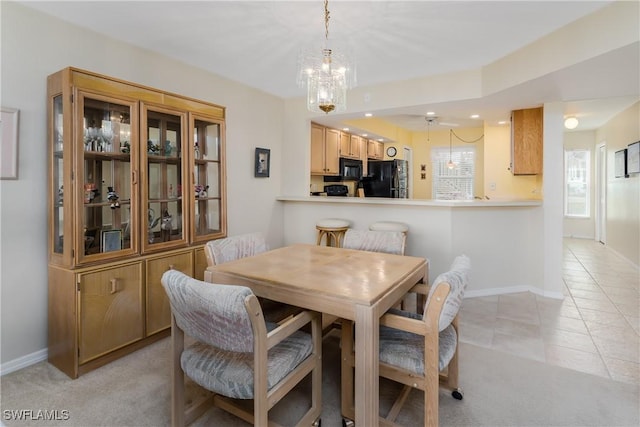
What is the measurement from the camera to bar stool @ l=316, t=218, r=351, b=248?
4008mm

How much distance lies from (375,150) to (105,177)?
213 inches

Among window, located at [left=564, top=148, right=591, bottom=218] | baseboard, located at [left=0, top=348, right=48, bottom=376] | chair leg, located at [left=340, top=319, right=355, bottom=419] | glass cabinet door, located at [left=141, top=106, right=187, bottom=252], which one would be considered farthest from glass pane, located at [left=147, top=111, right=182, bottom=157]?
window, located at [left=564, top=148, right=591, bottom=218]

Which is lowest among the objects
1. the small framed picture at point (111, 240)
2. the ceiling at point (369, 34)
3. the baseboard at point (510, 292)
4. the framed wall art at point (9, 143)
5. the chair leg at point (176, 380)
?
the baseboard at point (510, 292)

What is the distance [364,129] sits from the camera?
18.5 feet

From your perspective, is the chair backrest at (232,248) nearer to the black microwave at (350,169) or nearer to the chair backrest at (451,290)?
the chair backrest at (451,290)

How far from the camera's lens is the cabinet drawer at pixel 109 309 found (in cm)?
216

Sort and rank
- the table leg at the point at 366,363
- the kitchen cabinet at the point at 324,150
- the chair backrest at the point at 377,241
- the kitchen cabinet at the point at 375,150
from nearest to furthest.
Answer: the table leg at the point at 366,363 < the chair backrest at the point at 377,241 < the kitchen cabinet at the point at 324,150 < the kitchen cabinet at the point at 375,150

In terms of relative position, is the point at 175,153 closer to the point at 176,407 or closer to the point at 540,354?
the point at 176,407

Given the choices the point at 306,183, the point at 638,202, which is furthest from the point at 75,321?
the point at 638,202

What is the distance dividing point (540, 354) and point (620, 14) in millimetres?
2420

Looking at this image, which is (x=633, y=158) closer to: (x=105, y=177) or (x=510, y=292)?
(x=510, y=292)

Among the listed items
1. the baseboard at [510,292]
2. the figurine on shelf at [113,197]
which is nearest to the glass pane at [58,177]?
the figurine on shelf at [113,197]

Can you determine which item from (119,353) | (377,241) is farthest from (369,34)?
(119,353)

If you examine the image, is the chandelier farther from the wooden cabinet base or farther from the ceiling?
the wooden cabinet base
